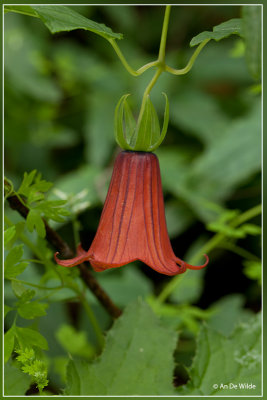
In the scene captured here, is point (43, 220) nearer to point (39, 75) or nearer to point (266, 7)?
point (266, 7)

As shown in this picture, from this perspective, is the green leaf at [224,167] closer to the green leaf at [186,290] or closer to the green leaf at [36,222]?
the green leaf at [186,290]

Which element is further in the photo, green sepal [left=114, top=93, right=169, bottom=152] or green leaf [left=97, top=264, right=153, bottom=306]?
green leaf [left=97, top=264, right=153, bottom=306]

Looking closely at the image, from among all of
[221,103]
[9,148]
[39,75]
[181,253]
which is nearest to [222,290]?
[181,253]

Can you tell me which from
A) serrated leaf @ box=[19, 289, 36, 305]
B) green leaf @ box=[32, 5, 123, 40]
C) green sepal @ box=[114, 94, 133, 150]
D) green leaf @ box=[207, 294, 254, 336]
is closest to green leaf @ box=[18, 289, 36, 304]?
serrated leaf @ box=[19, 289, 36, 305]

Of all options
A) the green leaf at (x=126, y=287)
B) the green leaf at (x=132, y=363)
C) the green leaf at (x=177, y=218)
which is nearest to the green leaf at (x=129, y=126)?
the green leaf at (x=132, y=363)

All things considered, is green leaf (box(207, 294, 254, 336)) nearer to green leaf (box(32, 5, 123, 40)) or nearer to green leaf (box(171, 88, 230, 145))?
green leaf (box(171, 88, 230, 145))

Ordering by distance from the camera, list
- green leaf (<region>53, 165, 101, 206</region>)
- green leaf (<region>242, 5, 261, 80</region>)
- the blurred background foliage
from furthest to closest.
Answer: green leaf (<region>53, 165, 101, 206</region>), the blurred background foliage, green leaf (<region>242, 5, 261, 80</region>)
